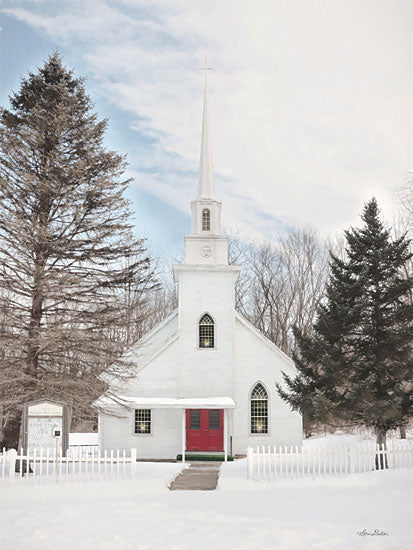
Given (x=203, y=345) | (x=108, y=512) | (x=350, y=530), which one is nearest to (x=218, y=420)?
(x=203, y=345)

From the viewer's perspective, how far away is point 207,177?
24.8m

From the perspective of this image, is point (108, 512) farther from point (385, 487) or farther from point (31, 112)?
point (31, 112)

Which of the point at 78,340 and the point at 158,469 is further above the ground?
the point at 78,340

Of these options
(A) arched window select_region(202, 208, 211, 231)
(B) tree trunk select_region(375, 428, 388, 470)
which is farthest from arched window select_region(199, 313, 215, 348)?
(B) tree trunk select_region(375, 428, 388, 470)

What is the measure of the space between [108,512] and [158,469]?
6.61 meters

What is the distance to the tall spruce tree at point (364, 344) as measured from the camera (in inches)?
630

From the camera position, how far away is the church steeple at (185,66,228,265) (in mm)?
23891

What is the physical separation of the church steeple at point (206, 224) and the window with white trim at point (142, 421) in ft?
21.6

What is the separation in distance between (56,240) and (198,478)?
8.21 meters

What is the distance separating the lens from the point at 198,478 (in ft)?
53.1

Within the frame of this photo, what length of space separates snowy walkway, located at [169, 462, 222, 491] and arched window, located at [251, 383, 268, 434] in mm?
3262
